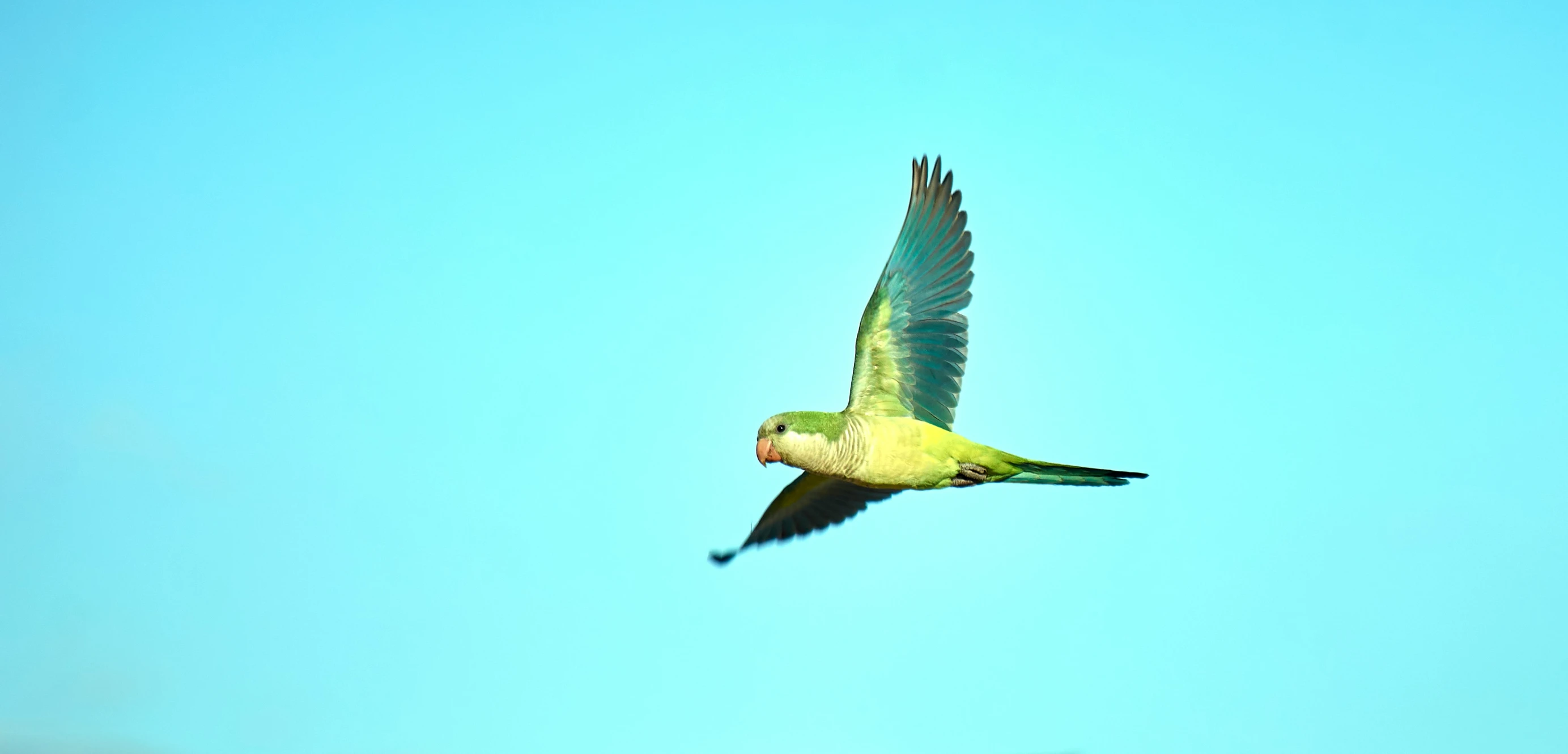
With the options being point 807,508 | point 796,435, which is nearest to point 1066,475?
point 796,435

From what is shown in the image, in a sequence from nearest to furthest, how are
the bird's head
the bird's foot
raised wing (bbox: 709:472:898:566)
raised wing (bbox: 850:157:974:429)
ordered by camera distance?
1. the bird's head
2. the bird's foot
3. raised wing (bbox: 850:157:974:429)
4. raised wing (bbox: 709:472:898:566)

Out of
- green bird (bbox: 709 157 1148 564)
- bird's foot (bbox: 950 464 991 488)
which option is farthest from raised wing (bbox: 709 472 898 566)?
bird's foot (bbox: 950 464 991 488)

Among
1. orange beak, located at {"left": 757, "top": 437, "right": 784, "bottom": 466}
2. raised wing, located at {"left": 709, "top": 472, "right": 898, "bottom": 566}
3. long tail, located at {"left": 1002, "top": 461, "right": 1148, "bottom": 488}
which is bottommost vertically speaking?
long tail, located at {"left": 1002, "top": 461, "right": 1148, "bottom": 488}

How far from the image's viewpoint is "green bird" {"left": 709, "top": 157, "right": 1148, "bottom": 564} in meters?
10.0

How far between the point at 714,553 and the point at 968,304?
3.72 metres

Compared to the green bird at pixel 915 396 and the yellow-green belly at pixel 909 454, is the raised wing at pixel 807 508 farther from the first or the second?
the yellow-green belly at pixel 909 454

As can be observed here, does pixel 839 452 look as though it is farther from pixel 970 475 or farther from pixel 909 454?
pixel 970 475

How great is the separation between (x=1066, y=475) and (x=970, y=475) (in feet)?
2.62

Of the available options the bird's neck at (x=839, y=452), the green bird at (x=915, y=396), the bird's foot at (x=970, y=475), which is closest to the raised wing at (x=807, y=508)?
the green bird at (x=915, y=396)

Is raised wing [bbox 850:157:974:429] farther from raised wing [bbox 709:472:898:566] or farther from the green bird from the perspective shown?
raised wing [bbox 709:472:898:566]

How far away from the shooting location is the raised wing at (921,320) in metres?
10.7

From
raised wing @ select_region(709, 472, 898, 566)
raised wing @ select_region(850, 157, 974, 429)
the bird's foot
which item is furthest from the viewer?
raised wing @ select_region(709, 472, 898, 566)

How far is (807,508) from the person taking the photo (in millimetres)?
12555

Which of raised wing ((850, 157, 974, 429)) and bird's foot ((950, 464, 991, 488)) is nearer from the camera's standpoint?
bird's foot ((950, 464, 991, 488))
